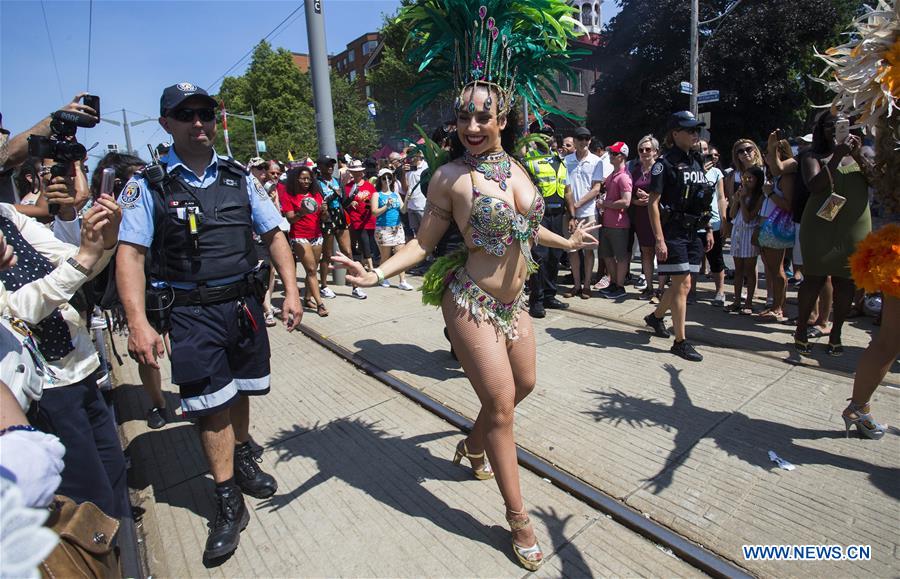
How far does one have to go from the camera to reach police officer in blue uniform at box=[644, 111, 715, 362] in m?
4.55

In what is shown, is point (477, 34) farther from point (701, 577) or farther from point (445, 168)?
point (701, 577)

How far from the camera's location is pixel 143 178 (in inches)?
100

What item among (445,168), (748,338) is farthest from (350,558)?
(748,338)

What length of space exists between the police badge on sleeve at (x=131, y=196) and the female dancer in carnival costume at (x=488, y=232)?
→ 1.11 meters

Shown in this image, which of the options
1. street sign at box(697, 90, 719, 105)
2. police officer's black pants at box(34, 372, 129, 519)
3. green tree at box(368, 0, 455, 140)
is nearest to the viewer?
police officer's black pants at box(34, 372, 129, 519)

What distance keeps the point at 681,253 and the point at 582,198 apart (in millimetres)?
2605

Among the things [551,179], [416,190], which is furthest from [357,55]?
[551,179]

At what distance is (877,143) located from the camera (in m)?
2.90

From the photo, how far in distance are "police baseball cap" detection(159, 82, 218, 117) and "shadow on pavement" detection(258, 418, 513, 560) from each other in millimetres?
2244

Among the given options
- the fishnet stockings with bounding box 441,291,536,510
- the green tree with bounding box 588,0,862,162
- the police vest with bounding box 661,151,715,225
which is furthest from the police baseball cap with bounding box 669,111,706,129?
the green tree with bounding box 588,0,862,162

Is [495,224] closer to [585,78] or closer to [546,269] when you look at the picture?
[546,269]

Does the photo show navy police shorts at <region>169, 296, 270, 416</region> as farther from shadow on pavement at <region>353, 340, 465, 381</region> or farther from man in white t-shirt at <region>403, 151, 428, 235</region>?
man in white t-shirt at <region>403, 151, 428, 235</region>

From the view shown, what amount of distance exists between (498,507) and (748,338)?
366 cm

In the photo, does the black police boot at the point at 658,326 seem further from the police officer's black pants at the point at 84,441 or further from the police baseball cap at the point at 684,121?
Answer: the police officer's black pants at the point at 84,441
